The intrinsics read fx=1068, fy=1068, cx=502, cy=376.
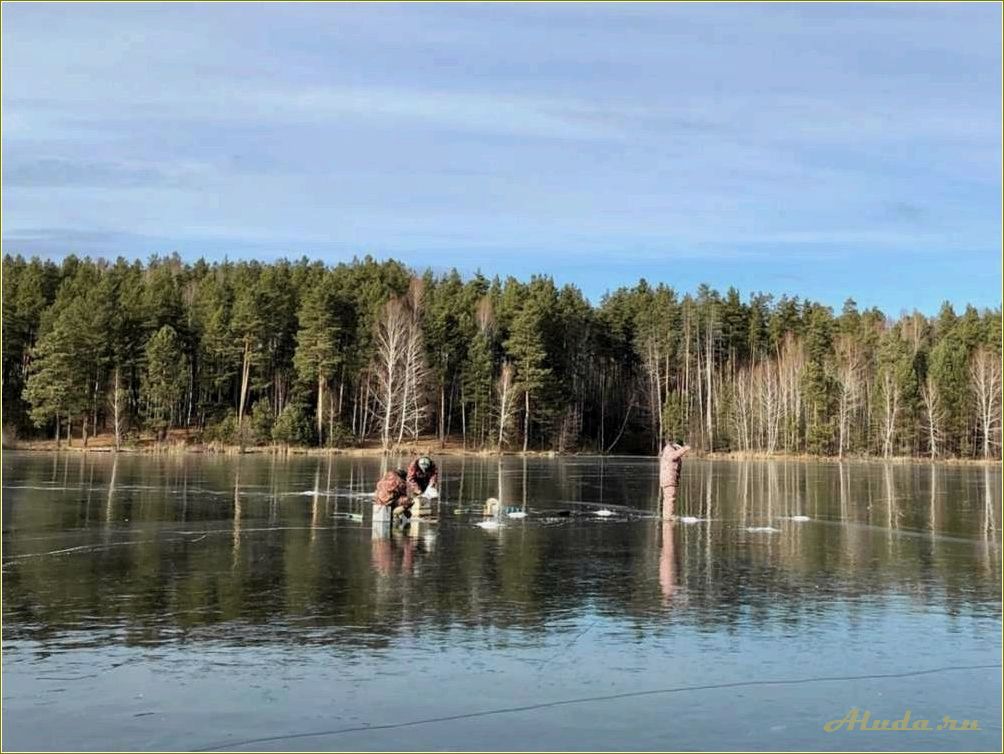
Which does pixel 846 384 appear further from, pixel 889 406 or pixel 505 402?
pixel 505 402

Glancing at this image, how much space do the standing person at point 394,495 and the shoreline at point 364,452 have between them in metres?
52.1

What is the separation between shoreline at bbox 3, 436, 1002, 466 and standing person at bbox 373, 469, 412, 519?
52.1 m

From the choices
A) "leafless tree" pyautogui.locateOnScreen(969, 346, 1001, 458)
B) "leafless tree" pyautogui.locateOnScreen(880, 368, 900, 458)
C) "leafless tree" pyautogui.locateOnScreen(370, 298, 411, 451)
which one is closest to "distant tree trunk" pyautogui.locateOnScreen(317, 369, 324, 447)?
"leafless tree" pyautogui.locateOnScreen(370, 298, 411, 451)

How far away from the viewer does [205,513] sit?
2462 cm

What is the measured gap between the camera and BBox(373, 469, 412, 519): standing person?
21453 mm

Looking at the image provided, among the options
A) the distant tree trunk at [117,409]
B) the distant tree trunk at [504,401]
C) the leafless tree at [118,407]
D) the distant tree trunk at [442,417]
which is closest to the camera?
the distant tree trunk at [117,409]

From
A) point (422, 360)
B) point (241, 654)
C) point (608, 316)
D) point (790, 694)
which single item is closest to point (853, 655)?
point (790, 694)

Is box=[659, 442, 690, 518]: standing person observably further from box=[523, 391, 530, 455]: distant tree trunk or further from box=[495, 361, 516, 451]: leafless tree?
box=[523, 391, 530, 455]: distant tree trunk

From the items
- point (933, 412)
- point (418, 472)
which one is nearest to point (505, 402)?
point (933, 412)

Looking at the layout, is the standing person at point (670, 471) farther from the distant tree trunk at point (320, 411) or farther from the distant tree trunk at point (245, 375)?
the distant tree trunk at point (245, 375)

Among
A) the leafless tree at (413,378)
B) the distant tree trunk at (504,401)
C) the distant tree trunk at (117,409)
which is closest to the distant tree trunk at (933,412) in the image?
the distant tree trunk at (504,401)

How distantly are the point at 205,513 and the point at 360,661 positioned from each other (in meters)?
15.9

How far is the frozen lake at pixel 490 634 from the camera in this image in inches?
311

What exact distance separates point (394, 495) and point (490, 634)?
434 inches
